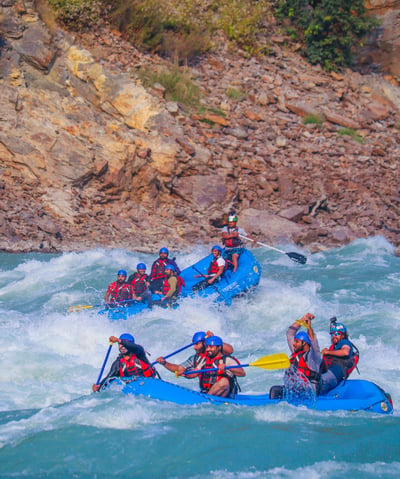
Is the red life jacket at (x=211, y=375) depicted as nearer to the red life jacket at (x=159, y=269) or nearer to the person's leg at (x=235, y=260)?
the red life jacket at (x=159, y=269)

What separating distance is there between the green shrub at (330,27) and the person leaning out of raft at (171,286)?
505 inches

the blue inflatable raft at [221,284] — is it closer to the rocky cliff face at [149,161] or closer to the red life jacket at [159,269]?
the red life jacket at [159,269]

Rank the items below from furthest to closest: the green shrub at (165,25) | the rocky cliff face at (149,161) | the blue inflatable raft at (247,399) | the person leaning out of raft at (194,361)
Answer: the green shrub at (165,25)
the rocky cliff face at (149,161)
the person leaning out of raft at (194,361)
the blue inflatable raft at (247,399)

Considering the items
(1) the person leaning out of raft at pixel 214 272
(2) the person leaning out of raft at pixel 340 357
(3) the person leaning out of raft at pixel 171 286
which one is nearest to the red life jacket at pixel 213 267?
(1) the person leaning out of raft at pixel 214 272

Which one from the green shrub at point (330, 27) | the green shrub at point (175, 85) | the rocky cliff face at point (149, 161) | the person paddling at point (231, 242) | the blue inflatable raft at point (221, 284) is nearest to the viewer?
the blue inflatable raft at point (221, 284)

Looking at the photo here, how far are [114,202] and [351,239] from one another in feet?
17.9

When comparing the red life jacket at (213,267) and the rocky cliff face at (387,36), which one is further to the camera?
the rocky cliff face at (387,36)

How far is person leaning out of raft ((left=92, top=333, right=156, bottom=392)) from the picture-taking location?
666cm

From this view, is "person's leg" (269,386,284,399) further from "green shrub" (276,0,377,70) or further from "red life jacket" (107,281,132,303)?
"green shrub" (276,0,377,70)

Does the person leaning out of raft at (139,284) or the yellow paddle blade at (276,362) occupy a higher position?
the yellow paddle blade at (276,362)

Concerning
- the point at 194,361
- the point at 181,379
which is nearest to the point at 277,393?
the point at 194,361

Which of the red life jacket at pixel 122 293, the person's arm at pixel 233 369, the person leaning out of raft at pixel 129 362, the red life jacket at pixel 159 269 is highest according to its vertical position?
the person's arm at pixel 233 369

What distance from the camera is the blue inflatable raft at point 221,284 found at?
Answer: 961 centimetres

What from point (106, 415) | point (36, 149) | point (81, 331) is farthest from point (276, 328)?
point (36, 149)
